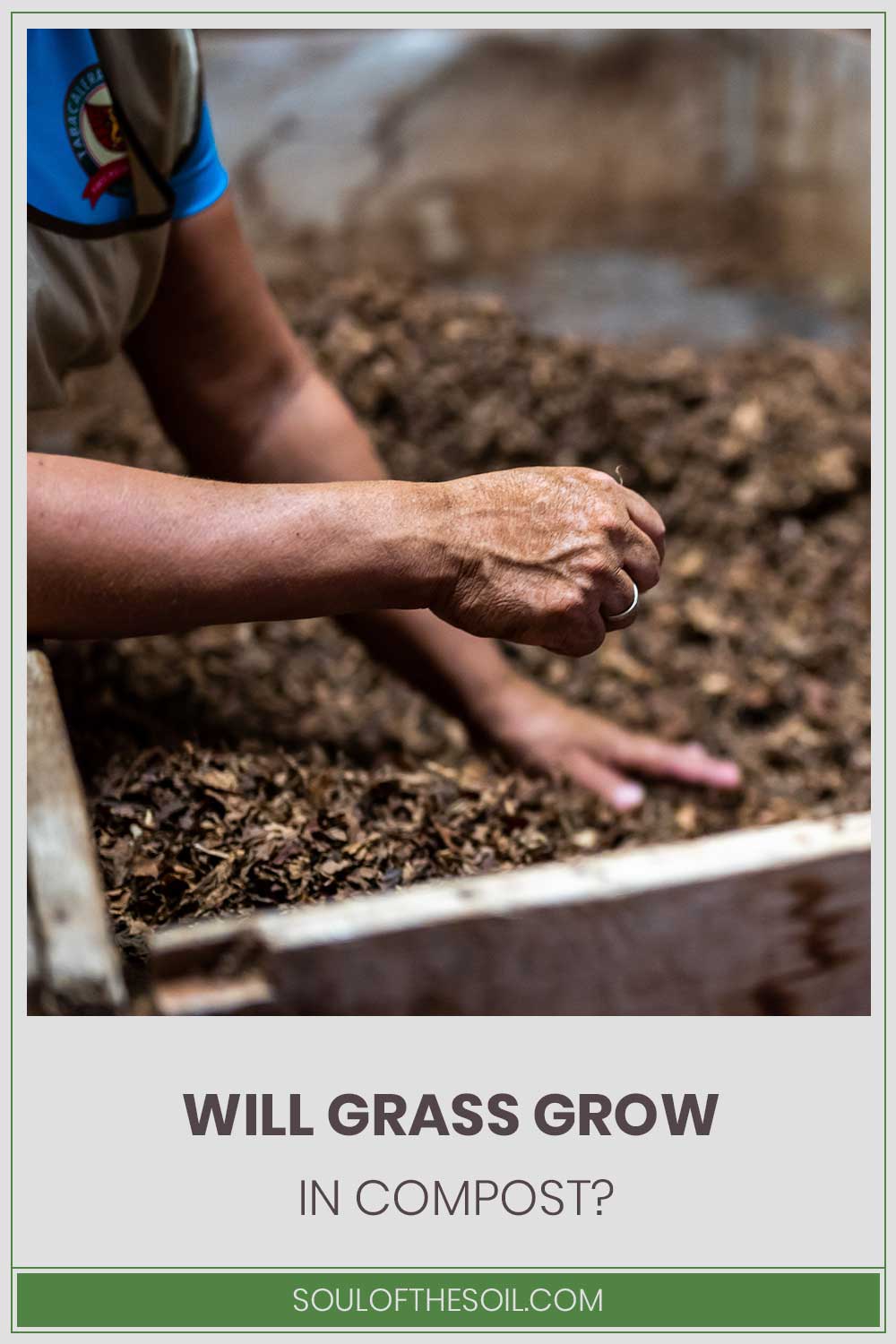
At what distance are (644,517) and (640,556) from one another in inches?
1.2

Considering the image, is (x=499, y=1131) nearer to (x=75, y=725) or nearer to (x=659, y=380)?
(x=75, y=725)

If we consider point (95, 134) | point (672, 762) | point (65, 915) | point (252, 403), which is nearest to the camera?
point (65, 915)

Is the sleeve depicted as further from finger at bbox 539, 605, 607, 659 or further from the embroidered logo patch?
finger at bbox 539, 605, 607, 659

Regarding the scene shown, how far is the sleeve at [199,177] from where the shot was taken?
3.00 ft

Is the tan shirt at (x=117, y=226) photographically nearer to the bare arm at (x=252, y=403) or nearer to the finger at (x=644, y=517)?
the bare arm at (x=252, y=403)

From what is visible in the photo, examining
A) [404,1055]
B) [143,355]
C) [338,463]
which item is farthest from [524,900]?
[143,355]

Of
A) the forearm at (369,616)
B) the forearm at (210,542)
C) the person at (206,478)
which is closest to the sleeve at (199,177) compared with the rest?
the person at (206,478)

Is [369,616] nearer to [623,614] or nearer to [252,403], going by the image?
[252,403]

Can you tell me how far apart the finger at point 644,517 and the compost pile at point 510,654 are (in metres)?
0.24

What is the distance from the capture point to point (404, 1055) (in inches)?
26.4

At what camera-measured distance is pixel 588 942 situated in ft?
2.41

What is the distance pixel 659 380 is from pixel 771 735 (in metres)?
0.65

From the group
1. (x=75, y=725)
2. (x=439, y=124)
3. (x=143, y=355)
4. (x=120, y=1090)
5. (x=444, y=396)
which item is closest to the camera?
(x=120, y=1090)
